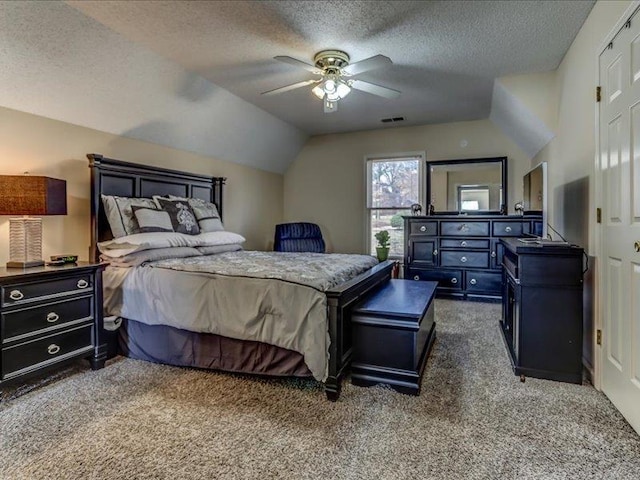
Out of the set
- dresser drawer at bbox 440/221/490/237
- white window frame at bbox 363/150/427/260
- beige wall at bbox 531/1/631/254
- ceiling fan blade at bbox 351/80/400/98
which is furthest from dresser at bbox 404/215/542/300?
ceiling fan blade at bbox 351/80/400/98

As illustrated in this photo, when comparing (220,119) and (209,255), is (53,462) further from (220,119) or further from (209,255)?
(220,119)

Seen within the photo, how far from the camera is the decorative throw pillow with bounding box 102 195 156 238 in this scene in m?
3.29

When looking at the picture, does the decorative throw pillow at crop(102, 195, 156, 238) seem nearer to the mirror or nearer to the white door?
the white door

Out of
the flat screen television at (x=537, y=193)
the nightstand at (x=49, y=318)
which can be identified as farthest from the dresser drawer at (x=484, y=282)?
the nightstand at (x=49, y=318)

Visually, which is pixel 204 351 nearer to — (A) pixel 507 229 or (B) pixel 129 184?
(B) pixel 129 184

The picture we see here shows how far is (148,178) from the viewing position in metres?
3.91

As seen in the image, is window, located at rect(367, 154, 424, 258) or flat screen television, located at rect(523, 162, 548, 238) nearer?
flat screen television, located at rect(523, 162, 548, 238)

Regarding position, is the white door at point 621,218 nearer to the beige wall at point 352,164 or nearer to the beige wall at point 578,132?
the beige wall at point 578,132

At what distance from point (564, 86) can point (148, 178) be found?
4154 millimetres

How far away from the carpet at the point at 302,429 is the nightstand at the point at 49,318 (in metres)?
0.20

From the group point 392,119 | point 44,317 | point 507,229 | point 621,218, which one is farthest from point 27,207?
point 507,229

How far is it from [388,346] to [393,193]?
4.01 metres

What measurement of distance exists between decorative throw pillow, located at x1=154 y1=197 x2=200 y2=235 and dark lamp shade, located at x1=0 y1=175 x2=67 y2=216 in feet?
3.73

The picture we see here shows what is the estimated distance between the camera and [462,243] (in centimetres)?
507
